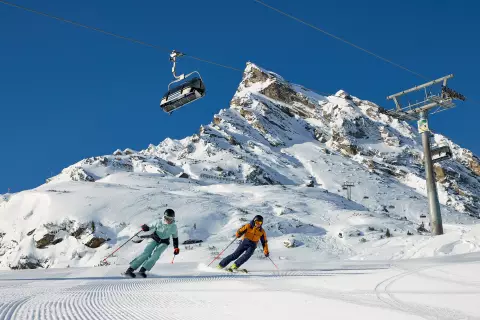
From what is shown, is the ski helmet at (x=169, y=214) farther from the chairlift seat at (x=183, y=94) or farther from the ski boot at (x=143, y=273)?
the chairlift seat at (x=183, y=94)

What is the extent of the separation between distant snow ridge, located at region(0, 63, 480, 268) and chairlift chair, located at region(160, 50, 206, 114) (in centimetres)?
889

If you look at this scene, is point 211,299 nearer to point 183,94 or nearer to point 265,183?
point 183,94

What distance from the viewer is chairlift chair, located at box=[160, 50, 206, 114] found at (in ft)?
39.0

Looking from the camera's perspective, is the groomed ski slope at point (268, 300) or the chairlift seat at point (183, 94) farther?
the chairlift seat at point (183, 94)

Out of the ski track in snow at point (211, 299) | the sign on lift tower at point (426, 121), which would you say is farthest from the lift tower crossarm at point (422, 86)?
the ski track in snow at point (211, 299)

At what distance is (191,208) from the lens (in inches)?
1073

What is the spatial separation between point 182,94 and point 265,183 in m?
67.7

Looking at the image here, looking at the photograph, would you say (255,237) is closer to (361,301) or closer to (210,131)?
(361,301)

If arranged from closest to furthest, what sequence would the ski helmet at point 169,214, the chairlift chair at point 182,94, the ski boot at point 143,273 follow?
the ski boot at point 143,273
the ski helmet at point 169,214
the chairlift chair at point 182,94

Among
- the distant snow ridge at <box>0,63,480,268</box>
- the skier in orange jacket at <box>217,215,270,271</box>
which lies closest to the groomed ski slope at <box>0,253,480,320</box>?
the skier in orange jacket at <box>217,215,270,271</box>

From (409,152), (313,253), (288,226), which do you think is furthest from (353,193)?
(313,253)

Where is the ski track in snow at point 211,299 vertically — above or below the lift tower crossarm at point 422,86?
below

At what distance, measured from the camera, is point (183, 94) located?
1193cm

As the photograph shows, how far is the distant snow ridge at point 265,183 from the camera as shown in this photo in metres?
23.7
